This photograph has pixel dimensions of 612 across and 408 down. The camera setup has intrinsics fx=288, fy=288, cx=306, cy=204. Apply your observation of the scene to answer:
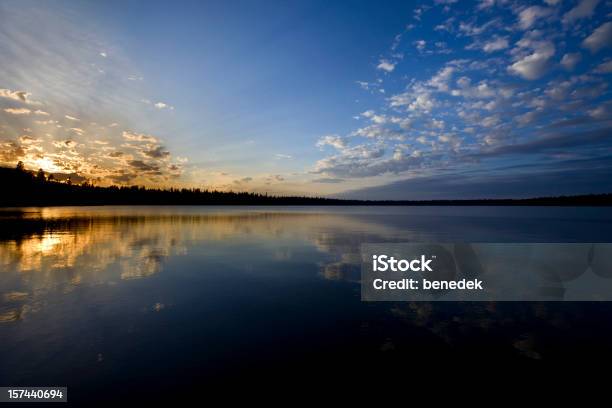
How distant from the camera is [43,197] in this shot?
191 metres

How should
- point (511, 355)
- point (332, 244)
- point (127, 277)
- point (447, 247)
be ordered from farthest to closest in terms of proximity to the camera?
1. point (332, 244)
2. point (447, 247)
3. point (127, 277)
4. point (511, 355)

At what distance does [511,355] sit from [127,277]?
57.0ft

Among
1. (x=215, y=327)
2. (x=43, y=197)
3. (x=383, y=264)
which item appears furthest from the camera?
(x=43, y=197)

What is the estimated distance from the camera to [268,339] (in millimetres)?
8828

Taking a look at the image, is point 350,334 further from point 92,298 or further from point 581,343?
point 92,298

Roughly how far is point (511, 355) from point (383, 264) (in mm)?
11395

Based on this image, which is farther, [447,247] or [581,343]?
[447,247]

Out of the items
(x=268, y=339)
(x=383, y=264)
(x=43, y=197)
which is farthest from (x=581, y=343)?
(x=43, y=197)

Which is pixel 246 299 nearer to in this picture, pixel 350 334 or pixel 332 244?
pixel 350 334

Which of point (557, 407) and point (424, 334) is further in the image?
point (424, 334)

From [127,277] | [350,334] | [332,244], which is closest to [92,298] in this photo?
[127,277]

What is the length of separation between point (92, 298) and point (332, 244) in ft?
65.6

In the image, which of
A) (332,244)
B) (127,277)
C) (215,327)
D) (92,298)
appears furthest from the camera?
(332,244)

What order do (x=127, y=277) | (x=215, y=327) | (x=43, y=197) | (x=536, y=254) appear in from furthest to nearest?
(x=43, y=197)
(x=536, y=254)
(x=127, y=277)
(x=215, y=327)
